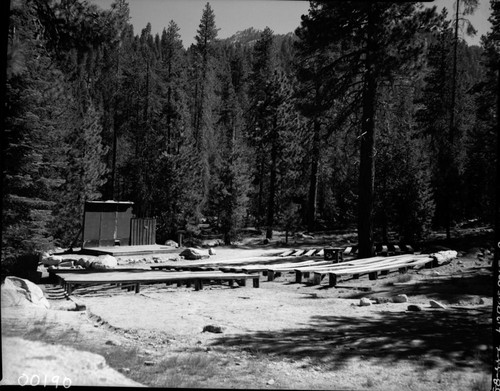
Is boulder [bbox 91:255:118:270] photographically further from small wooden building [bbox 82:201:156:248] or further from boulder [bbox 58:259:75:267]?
small wooden building [bbox 82:201:156:248]

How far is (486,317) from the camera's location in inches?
272

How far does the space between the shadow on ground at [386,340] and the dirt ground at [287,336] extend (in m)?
0.02

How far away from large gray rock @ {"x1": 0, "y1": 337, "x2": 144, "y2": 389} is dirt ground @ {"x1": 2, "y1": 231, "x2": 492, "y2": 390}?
525 mm

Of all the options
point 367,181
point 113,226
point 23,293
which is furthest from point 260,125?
point 23,293

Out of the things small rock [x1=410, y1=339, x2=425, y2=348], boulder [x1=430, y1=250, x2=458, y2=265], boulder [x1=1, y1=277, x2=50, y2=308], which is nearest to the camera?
small rock [x1=410, y1=339, x2=425, y2=348]

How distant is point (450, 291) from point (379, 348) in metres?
5.29

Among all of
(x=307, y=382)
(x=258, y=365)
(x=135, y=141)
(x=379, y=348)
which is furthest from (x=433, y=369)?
(x=135, y=141)

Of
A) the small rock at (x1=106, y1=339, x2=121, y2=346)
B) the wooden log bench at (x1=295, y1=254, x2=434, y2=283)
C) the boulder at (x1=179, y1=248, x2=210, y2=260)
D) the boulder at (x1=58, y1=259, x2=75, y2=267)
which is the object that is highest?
the wooden log bench at (x1=295, y1=254, x2=434, y2=283)

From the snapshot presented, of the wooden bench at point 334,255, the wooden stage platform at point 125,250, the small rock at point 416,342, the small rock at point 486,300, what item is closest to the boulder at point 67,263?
the wooden stage platform at point 125,250

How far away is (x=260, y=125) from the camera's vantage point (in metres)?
31.5

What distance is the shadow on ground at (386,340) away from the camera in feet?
16.6

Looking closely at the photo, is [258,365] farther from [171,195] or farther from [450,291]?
[171,195]

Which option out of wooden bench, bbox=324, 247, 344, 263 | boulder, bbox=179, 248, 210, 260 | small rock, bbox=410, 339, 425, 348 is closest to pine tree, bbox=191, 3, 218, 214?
boulder, bbox=179, 248, 210, 260

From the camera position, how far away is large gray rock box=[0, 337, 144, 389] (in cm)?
338
